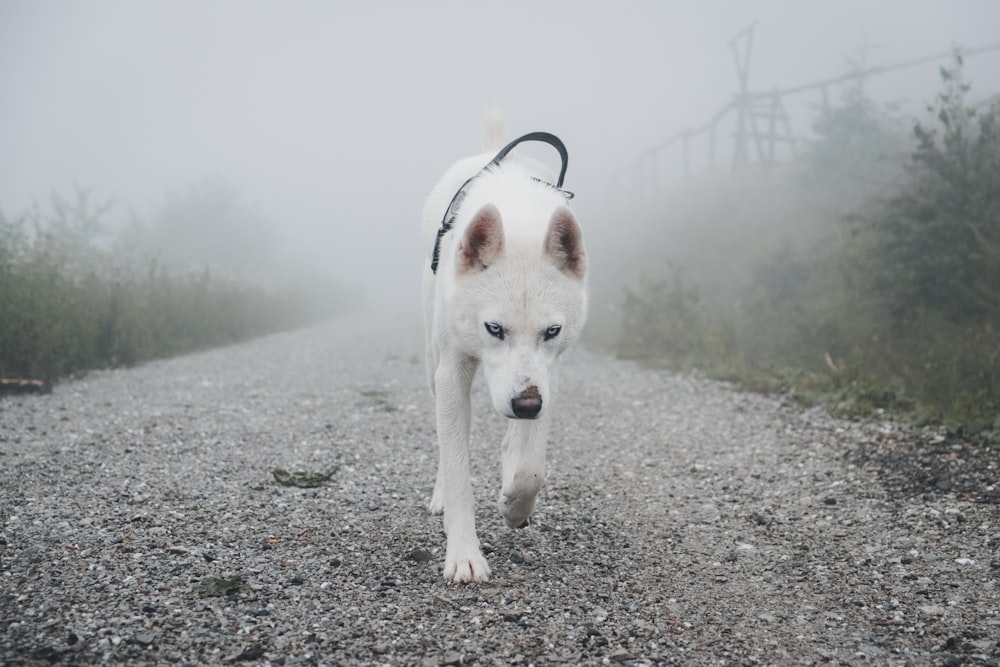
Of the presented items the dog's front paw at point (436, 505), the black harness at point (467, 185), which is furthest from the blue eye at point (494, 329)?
the dog's front paw at point (436, 505)

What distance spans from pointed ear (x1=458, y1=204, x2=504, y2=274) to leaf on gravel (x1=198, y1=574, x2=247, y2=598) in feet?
5.05

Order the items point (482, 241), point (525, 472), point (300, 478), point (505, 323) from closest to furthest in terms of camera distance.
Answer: point (505, 323) → point (482, 241) → point (525, 472) → point (300, 478)

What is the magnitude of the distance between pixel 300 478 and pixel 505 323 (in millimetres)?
2125

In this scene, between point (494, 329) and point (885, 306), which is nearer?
point (494, 329)

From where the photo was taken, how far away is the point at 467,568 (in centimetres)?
270

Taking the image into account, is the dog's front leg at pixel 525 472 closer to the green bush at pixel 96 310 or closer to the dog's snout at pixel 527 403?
the dog's snout at pixel 527 403

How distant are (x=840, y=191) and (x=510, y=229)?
14.6m

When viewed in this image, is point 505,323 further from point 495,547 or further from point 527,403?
Result: point 495,547

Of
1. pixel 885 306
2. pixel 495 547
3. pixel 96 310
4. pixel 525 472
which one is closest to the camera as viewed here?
pixel 525 472

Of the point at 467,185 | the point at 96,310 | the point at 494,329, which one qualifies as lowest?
the point at 96,310

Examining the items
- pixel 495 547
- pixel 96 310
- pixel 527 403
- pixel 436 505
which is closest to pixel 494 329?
pixel 527 403

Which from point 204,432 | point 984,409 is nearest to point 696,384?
point 984,409

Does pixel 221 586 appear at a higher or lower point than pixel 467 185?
lower

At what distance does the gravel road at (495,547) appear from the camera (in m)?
2.17
